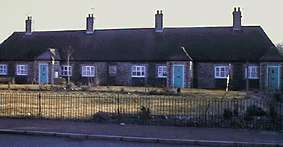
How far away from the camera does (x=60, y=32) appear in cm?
5628

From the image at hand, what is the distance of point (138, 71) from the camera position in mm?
48250

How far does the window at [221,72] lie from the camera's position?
45562mm

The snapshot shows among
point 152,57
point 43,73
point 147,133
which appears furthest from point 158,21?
point 147,133

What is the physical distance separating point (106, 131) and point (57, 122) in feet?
8.54

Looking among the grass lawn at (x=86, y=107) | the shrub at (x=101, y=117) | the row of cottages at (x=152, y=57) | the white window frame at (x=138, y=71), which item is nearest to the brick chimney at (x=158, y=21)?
the row of cottages at (x=152, y=57)

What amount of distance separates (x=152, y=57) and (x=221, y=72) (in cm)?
717

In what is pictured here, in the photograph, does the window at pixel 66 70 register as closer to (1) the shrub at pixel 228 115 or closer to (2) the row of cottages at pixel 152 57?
(2) the row of cottages at pixel 152 57

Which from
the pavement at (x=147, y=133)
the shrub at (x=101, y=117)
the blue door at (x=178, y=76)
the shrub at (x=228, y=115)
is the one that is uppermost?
the blue door at (x=178, y=76)

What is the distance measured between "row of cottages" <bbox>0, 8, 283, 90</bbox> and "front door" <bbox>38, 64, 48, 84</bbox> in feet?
0.35

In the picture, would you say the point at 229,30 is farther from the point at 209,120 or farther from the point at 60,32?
the point at 209,120

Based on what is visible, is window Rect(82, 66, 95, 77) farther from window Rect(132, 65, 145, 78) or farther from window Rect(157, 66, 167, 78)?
window Rect(157, 66, 167, 78)

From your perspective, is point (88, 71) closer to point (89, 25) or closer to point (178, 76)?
point (89, 25)

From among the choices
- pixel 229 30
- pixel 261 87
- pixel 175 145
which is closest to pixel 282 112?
pixel 175 145

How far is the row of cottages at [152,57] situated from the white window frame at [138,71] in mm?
31
